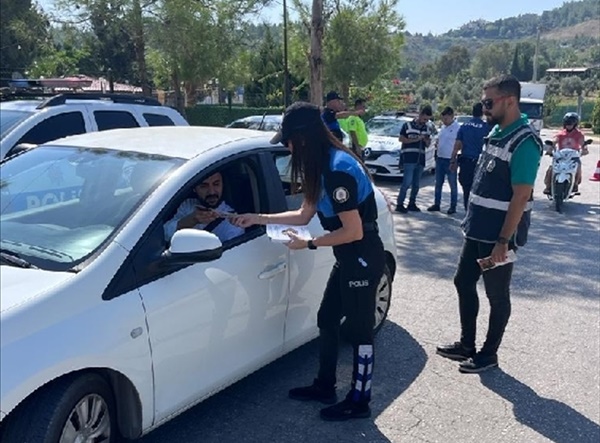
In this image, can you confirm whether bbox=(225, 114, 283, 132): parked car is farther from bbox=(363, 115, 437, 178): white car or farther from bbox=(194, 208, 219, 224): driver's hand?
bbox=(194, 208, 219, 224): driver's hand

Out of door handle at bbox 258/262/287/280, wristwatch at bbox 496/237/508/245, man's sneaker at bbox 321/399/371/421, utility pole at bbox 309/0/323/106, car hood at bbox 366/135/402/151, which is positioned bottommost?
man's sneaker at bbox 321/399/371/421

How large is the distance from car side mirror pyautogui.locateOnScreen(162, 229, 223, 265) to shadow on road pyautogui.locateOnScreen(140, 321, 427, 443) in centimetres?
112

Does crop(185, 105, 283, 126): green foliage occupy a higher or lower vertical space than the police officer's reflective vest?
lower

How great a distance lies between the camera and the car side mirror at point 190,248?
116 inches

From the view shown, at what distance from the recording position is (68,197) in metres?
3.34

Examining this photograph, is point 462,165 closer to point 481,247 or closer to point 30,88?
point 481,247

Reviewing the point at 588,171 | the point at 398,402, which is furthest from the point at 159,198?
the point at 588,171

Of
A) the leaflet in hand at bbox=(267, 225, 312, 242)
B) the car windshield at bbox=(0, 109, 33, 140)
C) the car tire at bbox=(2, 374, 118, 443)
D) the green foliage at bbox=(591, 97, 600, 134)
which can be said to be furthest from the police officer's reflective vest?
the green foliage at bbox=(591, 97, 600, 134)

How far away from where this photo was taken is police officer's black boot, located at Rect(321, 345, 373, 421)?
3.73 meters

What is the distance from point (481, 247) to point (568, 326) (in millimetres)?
1649

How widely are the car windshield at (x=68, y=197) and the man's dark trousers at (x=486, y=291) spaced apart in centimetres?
225

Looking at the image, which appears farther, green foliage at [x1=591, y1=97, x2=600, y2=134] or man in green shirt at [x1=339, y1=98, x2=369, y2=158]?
green foliage at [x1=591, y1=97, x2=600, y2=134]

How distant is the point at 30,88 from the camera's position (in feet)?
29.3

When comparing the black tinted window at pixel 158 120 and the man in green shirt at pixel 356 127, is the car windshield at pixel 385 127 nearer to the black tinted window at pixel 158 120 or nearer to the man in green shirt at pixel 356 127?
the man in green shirt at pixel 356 127
